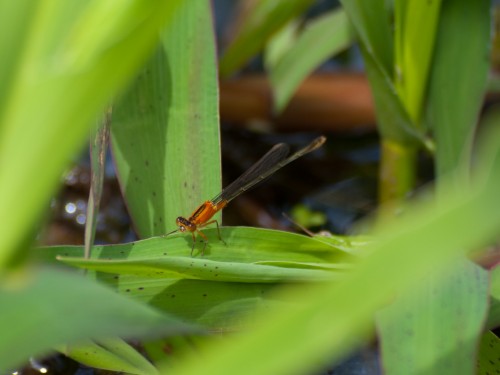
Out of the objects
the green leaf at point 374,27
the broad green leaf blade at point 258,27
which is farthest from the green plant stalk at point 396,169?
the broad green leaf blade at point 258,27

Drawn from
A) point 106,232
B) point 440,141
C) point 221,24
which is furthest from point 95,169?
point 221,24

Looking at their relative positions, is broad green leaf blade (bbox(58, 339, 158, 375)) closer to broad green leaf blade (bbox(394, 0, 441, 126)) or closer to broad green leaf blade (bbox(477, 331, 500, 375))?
broad green leaf blade (bbox(477, 331, 500, 375))

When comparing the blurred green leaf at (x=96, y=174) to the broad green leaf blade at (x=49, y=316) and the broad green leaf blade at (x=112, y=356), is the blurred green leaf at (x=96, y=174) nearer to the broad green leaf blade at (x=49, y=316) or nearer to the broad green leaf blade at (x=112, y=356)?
the broad green leaf blade at (x=112, y=356)

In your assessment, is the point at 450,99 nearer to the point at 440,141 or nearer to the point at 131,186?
the point at 440,141

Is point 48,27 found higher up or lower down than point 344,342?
higher up

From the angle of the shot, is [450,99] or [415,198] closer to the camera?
[450,99]

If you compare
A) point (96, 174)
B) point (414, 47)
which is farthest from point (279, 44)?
point (96, 174)

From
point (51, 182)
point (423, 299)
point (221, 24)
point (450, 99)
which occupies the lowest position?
point (423, 299)
